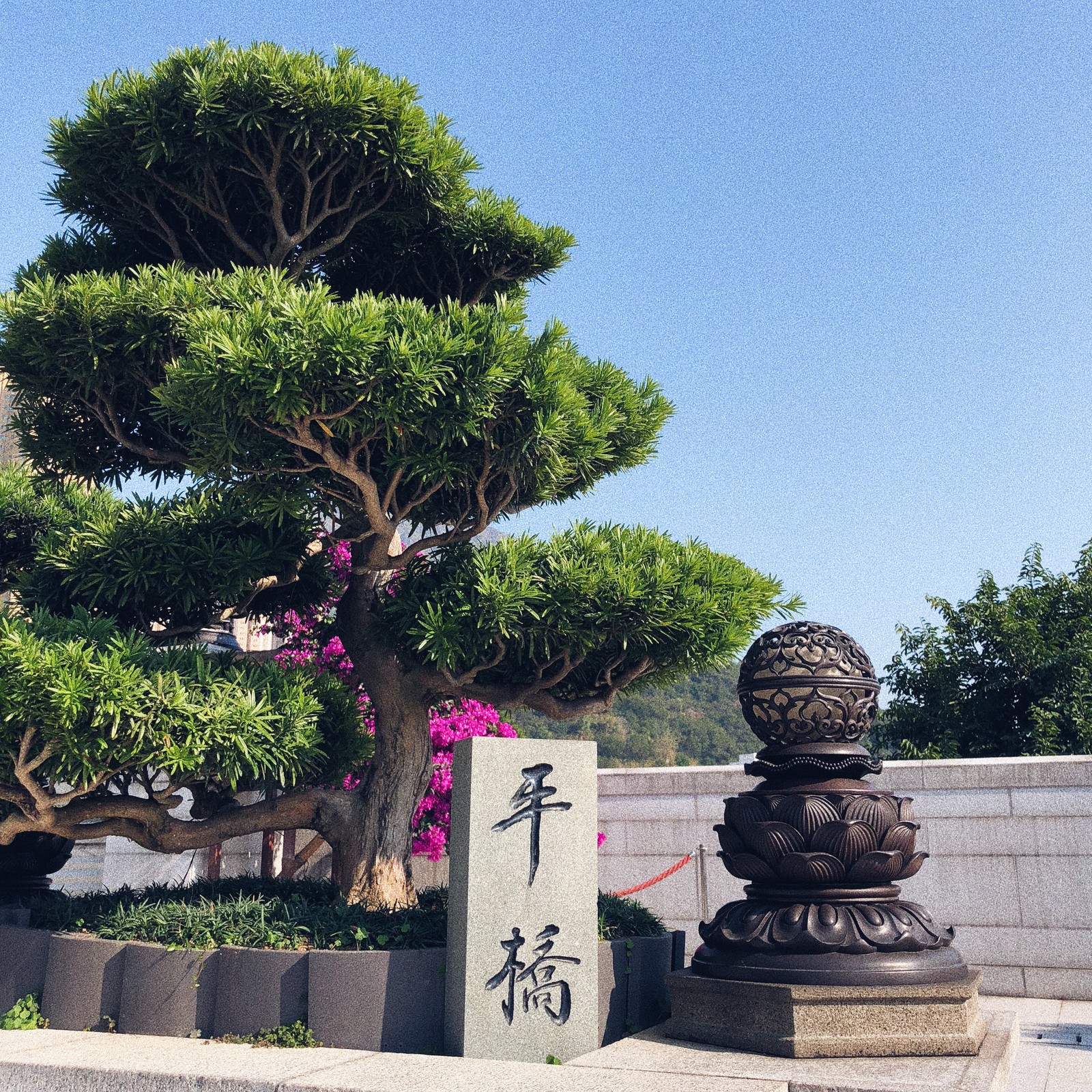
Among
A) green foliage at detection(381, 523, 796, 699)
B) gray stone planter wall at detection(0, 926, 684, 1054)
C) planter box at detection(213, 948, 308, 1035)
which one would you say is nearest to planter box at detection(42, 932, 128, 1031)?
gray stone planter wall at detection(0, 926, 684, 1054)

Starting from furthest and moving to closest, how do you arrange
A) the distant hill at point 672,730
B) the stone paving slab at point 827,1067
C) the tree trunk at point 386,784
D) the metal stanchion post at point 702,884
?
the distant hill at point 672,730 → the metal stanchion post at point 702,884 → the tree trunk at point 386,784 → the stone paving slab at point 827,1067

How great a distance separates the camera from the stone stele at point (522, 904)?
571 centimetres

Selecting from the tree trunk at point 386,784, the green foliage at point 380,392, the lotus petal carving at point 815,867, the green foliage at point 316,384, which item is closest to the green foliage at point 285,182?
the green foliage at point 316,384

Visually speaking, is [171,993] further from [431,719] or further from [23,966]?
[431,719]

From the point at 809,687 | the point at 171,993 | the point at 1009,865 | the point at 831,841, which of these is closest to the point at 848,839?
the point at 831,841

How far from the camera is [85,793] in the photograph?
689cm

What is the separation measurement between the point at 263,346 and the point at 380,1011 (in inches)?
150

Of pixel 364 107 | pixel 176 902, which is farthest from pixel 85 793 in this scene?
pixel 364 107

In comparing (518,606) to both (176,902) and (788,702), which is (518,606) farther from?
(176,902)

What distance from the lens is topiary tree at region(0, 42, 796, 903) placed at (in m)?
5.98

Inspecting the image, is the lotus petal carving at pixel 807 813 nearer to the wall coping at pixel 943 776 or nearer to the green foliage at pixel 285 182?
the wall coping at pixel 943 776

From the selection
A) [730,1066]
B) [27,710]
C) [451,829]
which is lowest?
[730,1066]

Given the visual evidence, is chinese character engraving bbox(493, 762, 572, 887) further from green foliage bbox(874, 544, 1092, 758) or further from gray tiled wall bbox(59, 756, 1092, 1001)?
green foliage bbox(874, 544, 1092, 758)

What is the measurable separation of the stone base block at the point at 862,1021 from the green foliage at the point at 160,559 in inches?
175
